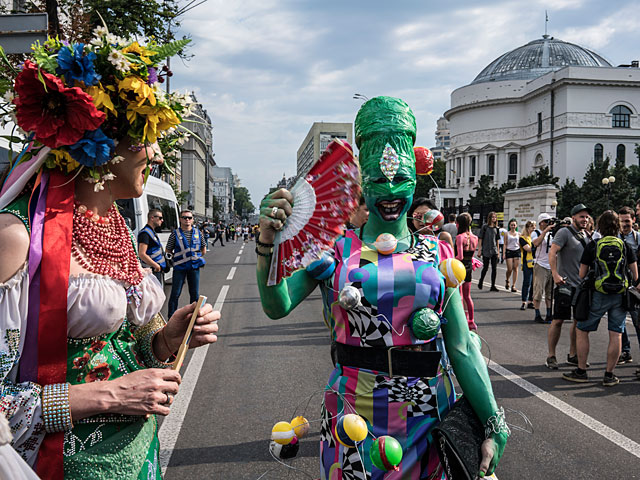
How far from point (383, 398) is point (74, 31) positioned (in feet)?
38.9

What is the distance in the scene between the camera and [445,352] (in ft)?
6.72

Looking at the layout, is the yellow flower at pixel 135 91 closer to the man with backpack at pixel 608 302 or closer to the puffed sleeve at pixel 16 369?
the puffed sleeve at pixel 16 369

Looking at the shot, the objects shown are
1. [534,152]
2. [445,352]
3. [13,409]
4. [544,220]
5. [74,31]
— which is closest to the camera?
[13,409]

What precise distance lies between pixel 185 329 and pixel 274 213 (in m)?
0.61

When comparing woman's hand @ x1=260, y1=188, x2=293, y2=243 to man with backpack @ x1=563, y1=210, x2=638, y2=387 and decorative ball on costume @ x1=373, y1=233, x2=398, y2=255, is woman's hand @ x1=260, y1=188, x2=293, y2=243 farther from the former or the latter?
man with backpack @ x1=563, y1=210, x2=638, y2=387

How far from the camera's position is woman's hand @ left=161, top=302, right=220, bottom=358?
6.10 feet

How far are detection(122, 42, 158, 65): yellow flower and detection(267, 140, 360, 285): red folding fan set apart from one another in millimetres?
673

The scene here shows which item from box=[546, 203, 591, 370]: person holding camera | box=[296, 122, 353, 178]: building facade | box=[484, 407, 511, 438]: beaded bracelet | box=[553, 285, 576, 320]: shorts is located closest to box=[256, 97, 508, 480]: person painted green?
box=[484, 407, 511, 438]: beaded bracelet

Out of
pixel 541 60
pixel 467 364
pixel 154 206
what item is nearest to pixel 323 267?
pixel 467 364

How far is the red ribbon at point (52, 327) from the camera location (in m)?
Answer: 1.48

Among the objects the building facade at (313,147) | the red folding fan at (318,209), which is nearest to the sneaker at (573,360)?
the building facade at (313,147)

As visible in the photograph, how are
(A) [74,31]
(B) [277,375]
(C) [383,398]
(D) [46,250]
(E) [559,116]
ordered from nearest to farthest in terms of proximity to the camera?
(D) [46,250]
(C) [383,398]
(B) [277,375]
(A) [74,31]
(E) [559,116]

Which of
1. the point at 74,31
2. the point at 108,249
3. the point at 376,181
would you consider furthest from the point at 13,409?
the point at 74,31

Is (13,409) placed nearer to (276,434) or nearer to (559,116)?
(276,434)
